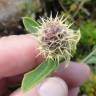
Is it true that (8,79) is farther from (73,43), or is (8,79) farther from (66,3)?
(66,3)

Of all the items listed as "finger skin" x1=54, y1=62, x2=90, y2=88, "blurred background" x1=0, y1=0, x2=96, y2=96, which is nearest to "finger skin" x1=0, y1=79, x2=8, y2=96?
"finger skin" x1=54, y1=62, x2=90, y2=88

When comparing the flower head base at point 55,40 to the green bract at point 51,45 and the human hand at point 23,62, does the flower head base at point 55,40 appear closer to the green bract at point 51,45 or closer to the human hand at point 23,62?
the green bract at point 51,45

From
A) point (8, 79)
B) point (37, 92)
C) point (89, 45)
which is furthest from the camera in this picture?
point (89, 45)

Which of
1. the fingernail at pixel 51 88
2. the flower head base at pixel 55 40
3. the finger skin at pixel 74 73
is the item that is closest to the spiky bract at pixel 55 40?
the flower head base at pixel 55 40

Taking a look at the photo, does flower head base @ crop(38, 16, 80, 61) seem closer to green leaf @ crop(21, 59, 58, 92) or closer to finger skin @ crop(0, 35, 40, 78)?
green leaf @ crop(21, 59, 58, 92)

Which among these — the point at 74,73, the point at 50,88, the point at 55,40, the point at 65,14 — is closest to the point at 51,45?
the point at 55,40

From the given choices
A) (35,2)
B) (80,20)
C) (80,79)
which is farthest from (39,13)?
(80,79)
